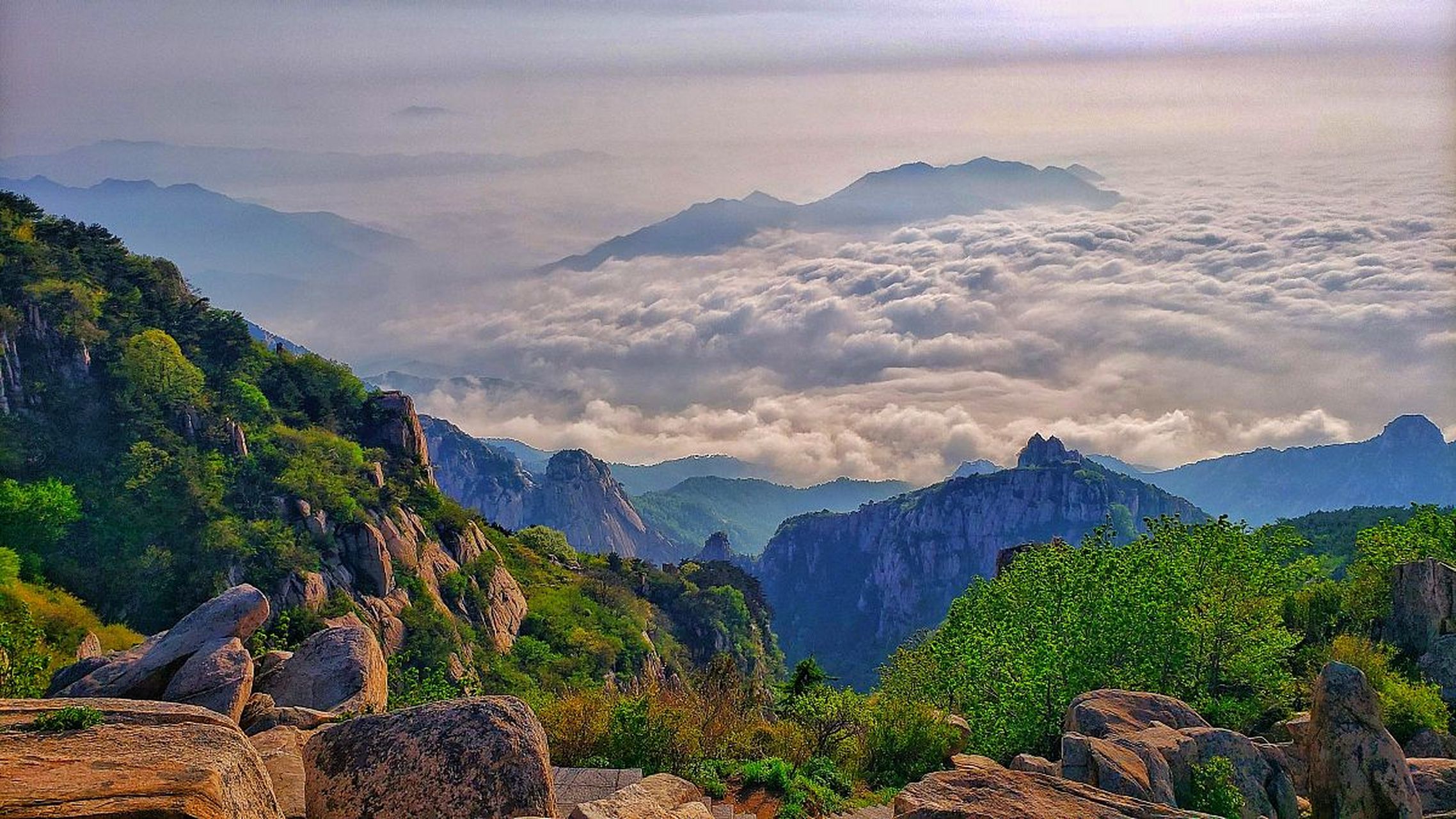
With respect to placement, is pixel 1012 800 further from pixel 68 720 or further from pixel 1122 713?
pixel 68 720

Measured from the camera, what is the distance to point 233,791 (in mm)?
12375

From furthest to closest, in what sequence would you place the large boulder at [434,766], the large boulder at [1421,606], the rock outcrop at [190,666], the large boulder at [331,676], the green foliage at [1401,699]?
the large boulder at [1421,606] < the green foliage at [1401,699] < the large boulder at [331,676] < the rock outcrop at [190,666] < the large boulder at [434,766]

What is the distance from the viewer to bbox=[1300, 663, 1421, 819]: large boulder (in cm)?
2369

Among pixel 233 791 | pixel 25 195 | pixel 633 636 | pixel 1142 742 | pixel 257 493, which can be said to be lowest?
pixel 633 636

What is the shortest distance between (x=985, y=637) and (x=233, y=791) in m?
29.3

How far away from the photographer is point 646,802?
1591cm

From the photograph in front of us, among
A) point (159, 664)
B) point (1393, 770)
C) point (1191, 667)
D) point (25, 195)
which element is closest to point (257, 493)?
point (25, 195)

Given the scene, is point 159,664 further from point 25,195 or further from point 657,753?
point 25,195

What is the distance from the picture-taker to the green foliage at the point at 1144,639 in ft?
105

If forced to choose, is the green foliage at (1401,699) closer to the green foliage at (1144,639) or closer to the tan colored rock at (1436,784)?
the tan colored rock at (1436,784)

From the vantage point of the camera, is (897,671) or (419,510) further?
(419,510)

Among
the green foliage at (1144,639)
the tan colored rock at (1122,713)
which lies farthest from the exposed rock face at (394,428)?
the tan colored rock at (1122,713)

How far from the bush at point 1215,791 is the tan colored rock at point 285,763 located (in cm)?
1794

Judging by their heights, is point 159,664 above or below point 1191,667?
above
